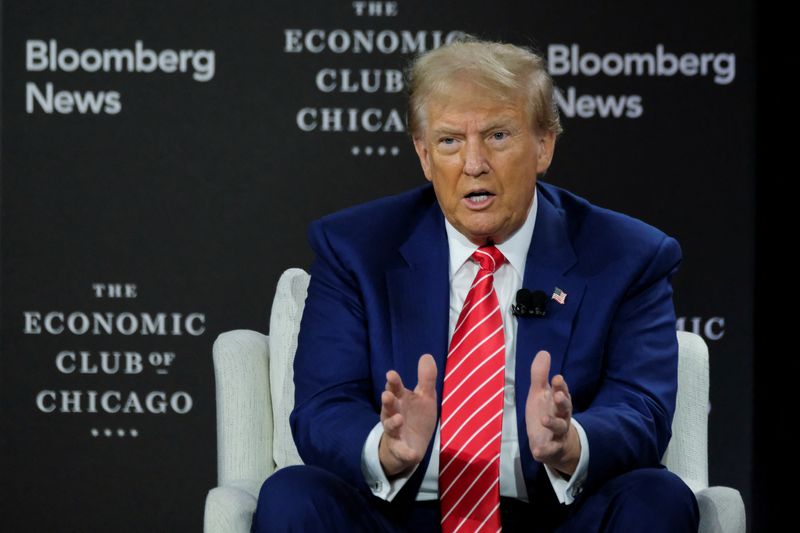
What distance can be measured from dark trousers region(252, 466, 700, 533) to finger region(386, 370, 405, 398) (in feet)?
0.72

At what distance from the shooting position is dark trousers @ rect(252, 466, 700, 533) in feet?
6.56

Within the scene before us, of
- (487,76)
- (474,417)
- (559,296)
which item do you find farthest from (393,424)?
(487,76)

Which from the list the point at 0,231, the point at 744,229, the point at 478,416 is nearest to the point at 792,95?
the point at 744,229

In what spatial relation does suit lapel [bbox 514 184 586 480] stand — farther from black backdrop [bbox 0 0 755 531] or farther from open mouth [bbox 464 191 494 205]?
black backdrop [bbox 0 0 755 531]

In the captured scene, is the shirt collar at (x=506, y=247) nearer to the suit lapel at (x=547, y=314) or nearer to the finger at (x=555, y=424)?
the suit lapel at (x=547, y=314)

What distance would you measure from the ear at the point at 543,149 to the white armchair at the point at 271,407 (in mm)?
512

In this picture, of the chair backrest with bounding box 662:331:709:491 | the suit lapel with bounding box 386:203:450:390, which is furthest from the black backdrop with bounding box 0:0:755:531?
the suit lapel with bounding box 386:203:450:390

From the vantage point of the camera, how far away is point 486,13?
3.74m

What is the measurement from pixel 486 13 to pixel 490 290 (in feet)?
5.14

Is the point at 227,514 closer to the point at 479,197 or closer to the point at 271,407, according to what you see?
the point at 271,407

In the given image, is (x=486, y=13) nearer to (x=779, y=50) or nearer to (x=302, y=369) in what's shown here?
(x=779, y=50)

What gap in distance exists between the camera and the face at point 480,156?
239cm

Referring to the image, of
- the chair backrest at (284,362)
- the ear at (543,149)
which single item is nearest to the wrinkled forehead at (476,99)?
the ear at (543,149)

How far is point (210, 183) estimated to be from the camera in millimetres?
3781
